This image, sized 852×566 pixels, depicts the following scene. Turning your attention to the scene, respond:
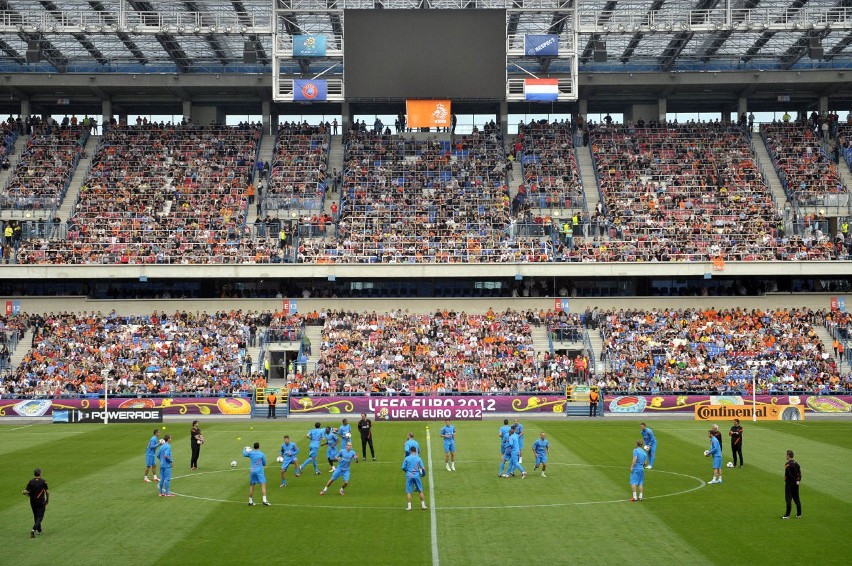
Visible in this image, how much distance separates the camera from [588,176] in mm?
71812

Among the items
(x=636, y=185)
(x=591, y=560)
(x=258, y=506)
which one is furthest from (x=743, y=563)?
(x=636, y=185)

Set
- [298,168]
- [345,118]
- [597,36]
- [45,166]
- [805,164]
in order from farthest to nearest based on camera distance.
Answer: [345,118], [298,168], [45,166], [805,164], [597,36]

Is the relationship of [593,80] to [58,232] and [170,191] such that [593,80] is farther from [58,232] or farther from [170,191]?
[58,232]

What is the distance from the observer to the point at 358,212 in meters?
66.9

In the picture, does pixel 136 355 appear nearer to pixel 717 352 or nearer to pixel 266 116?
pixel 266 116

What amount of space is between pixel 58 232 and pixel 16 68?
15.1 m

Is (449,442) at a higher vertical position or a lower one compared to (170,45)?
lower

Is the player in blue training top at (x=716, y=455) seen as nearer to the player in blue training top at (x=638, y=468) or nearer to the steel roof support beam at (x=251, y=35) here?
the player in blue training top at (x=638, y=468)

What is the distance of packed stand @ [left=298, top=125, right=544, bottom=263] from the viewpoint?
63375 millimetres

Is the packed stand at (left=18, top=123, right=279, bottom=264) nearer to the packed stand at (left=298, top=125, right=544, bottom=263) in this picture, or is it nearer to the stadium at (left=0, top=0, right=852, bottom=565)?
the stadium at (left=0, top=0, right=852, bottom=565)

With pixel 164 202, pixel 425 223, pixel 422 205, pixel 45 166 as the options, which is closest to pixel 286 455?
pixel 425 223

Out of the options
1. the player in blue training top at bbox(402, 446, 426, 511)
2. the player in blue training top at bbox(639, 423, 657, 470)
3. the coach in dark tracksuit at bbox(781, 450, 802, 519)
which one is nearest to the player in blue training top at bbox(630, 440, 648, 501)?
the coach in dark tracksuit at bbox(781, 450, 802, 519)

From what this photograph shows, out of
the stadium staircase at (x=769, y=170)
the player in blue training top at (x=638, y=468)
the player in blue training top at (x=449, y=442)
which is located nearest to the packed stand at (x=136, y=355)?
the player in blue training top at (x=449, y=442)

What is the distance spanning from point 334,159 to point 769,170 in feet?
106
